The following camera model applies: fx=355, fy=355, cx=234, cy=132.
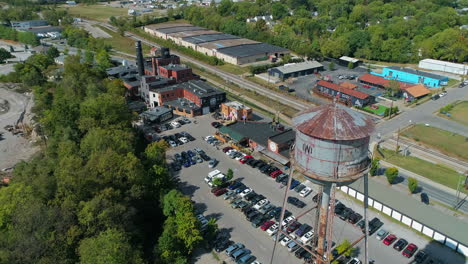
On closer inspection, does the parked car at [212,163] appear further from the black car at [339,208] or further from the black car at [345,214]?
the black car at [345,214]

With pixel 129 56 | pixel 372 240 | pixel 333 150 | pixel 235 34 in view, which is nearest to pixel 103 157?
pixel 333 150

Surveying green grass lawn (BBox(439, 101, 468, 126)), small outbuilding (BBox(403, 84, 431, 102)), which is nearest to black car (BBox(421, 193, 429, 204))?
green grass lawn (BBox(439, 101, 468, 126))

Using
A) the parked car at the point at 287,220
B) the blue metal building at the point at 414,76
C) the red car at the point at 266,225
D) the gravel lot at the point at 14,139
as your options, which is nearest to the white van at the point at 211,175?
the red car at the point at 266,225

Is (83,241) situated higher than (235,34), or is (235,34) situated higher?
(235,34)

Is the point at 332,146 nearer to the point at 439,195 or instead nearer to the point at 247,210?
the point at 247,210

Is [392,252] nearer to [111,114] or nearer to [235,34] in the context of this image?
[111,114]

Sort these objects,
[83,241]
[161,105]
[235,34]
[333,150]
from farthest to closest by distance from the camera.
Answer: [235,34], [161,105], [83,241], [333,150]

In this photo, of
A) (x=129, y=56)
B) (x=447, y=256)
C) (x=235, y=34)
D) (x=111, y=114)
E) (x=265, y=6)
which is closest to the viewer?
(x=447, y=256)
